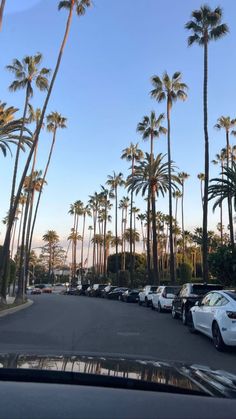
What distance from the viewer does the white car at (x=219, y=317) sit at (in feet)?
41.4

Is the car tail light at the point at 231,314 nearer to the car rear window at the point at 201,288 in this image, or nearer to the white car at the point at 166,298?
the car rear window at the point at 201,288

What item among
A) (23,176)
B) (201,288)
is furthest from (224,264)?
(23,176)

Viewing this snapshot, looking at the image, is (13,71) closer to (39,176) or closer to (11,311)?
(11,311)

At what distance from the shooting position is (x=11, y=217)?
30.3 m

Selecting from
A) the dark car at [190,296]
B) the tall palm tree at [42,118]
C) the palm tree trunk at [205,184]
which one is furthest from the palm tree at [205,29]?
the dark car at [190,296]

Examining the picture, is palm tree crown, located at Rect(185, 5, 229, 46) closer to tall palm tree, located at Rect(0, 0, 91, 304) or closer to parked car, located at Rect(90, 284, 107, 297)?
tall palm tree, located at Rect(0, 0, 91, 304)

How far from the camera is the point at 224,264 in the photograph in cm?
2902

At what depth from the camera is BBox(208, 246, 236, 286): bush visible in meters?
28.9

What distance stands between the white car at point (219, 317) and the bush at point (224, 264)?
13.5 metres

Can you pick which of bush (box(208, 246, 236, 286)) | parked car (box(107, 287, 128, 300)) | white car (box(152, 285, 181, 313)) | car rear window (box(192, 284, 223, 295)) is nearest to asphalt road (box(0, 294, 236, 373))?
car rear window (box(192, 284, 223, 295))

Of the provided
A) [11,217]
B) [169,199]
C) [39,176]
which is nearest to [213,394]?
[11,217]

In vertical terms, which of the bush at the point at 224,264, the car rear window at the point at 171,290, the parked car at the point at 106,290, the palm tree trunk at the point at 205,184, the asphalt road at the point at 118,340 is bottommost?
the asphalt road at the point at 118,340

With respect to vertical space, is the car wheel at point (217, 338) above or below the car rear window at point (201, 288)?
below

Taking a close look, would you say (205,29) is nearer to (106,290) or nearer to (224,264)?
(224,264)
